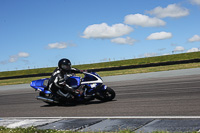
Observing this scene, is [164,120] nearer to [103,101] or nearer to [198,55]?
[103,101]

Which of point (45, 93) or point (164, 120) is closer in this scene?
point (164, 120)

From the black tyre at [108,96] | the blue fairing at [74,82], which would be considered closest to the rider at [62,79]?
the blue fairing at [74,82]

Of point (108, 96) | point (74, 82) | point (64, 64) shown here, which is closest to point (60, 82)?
point (74, 82)

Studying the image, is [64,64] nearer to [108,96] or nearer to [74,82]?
[74,82]

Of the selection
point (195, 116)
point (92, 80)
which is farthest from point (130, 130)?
point (92, 80)

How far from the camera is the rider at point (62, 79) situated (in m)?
9.36

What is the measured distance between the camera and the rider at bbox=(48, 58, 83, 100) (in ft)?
30.7

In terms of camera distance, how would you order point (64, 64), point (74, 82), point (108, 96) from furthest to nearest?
point (108, 96) → point (74, 82) → point (64, 64)

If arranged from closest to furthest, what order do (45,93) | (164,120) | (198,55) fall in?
(164,120)
(45,93)
(198,55)

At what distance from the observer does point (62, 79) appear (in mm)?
9398

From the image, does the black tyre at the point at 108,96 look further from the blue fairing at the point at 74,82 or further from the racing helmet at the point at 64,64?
the racing helmet at the point at 64,64

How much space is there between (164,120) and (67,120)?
90.8 inches

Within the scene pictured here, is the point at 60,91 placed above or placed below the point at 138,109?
above

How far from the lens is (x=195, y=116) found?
19.2ft
